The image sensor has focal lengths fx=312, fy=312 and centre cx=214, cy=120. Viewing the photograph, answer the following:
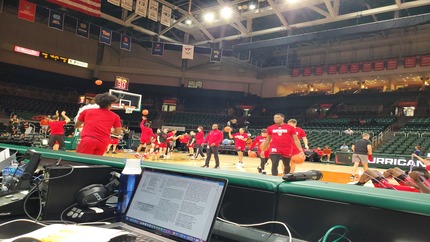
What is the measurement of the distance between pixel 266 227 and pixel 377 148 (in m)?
17.1

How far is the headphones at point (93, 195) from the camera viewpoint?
1.73m

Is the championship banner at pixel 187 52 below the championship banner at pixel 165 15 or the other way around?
below

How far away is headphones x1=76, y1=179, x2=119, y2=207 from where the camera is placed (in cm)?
173

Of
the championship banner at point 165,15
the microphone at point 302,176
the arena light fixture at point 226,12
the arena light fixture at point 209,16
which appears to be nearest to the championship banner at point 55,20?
the championship banner at point 165,15

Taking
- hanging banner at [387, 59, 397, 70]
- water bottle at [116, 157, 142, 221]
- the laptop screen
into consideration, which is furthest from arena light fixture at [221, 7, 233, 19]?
the laptop screen

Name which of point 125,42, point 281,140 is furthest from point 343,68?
point 281,140

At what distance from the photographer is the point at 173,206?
1.39 m

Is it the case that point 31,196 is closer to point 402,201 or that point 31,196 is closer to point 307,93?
point 402,201

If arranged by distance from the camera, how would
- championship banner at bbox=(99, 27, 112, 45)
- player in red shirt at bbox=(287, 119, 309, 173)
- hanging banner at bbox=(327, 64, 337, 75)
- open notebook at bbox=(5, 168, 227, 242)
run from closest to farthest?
open notebook at bbox=(5, 168, 227, 242)
player in red shirt at bbox=(287, 119, 309, 173)
championship banner at bbox=(99, 27, 112, 45)
hanging banner at bbox=(327, 64, 337, 75)

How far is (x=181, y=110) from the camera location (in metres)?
29.2

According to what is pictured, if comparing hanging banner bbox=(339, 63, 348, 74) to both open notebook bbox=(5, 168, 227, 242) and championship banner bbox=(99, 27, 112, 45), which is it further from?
open notebook bbox=(5, 168, 227, 242)

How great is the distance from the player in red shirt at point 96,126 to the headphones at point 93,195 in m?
2.29

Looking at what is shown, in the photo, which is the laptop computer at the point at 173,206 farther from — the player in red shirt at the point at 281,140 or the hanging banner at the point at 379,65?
the hanging banner at the point at 379,65

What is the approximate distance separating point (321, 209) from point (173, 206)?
641 millimetres
